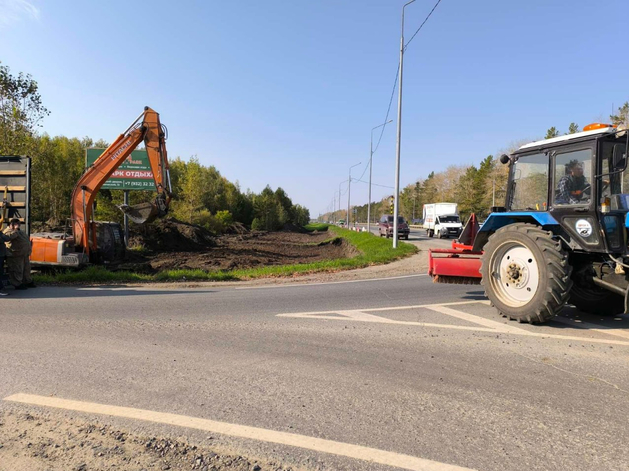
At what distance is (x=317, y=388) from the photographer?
145 inches

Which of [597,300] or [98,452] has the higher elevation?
[597,300]

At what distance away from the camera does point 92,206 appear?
1347cm

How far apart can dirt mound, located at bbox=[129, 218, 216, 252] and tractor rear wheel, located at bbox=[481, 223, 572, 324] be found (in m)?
21.2

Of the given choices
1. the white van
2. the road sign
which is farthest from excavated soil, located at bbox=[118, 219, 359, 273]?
the white van

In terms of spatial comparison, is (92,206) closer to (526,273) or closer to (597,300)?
(526,273)

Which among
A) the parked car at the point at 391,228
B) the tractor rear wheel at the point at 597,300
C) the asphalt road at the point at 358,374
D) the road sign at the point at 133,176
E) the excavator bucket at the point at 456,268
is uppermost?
the road sign at the point at 133,176

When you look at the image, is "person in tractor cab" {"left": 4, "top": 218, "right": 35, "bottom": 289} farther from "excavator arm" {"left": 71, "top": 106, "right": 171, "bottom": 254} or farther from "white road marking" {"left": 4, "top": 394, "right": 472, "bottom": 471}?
"white road marking" {"left": 4, "top": 394, "right": 472, "bottom": 471}

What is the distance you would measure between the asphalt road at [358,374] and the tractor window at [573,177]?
73.1 inches

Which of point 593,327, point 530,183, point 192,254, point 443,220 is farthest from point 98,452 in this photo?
point 443,220

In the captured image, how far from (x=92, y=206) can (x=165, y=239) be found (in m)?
13.3

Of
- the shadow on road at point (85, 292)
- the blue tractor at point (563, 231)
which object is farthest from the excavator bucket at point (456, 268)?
the shadow on road at point (85, 292)

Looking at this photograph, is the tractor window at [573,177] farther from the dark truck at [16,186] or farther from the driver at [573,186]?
the dark truck at [16,186]

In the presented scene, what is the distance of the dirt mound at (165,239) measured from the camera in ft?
81.1

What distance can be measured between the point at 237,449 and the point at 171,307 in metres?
5.24
